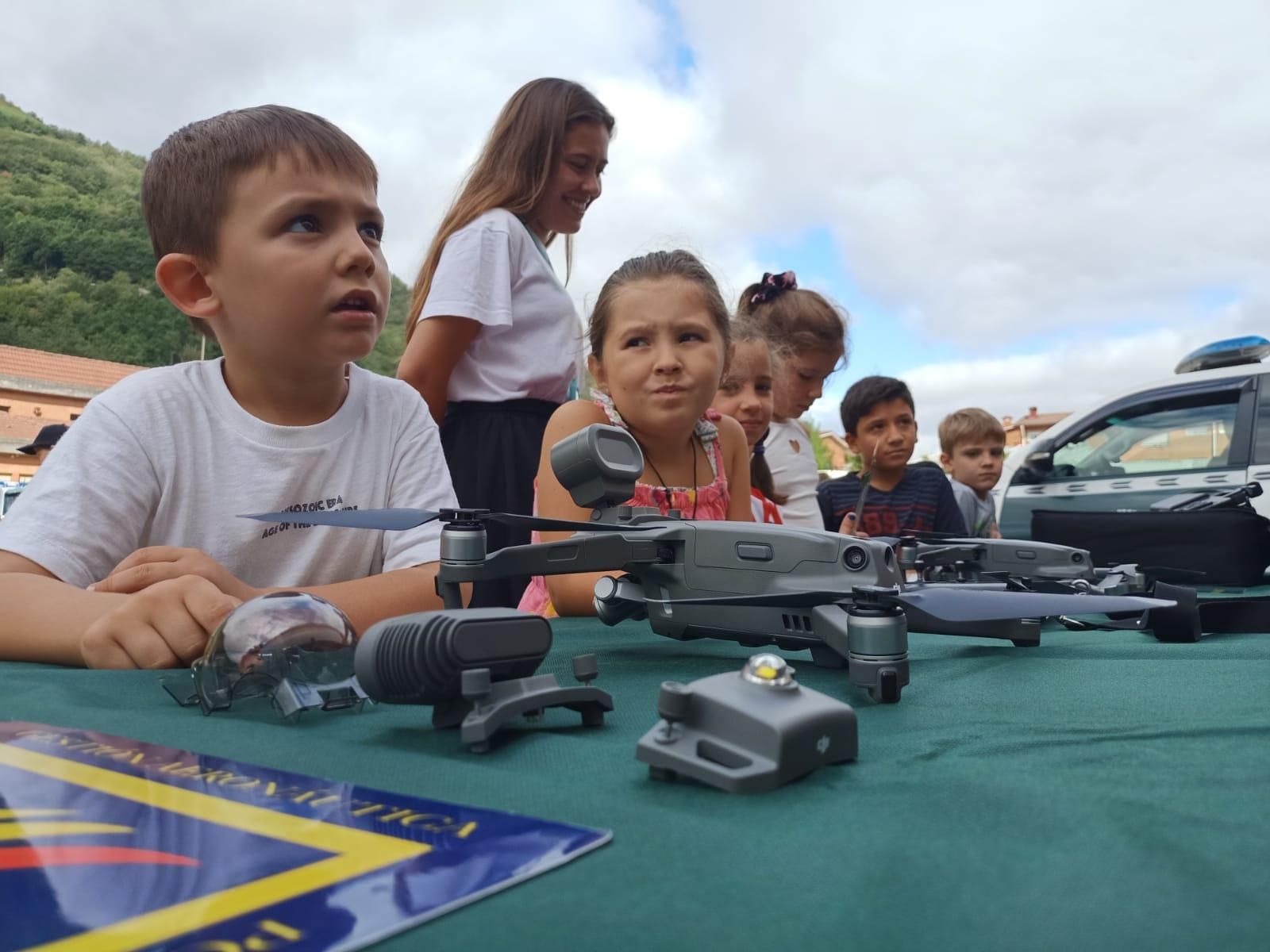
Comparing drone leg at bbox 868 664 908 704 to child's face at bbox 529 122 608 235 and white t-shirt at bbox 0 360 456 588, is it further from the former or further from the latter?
child's face at bbox 529 122 608 235

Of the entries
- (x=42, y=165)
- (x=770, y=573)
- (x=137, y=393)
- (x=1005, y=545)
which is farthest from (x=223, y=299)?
(x=42, y=165)

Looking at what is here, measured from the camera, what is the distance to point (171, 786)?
55 cm

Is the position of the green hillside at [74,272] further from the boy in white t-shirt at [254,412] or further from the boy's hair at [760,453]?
the boy in white t-shirt at [254,412]

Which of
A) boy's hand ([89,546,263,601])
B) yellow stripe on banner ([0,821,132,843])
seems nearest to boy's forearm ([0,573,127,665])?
boy's hand ([89,546,263,601])

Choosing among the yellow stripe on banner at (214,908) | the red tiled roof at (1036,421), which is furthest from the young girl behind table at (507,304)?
the red tiled roof at (1036,421)

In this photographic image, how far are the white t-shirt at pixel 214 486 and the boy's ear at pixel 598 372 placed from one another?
63 centimetres

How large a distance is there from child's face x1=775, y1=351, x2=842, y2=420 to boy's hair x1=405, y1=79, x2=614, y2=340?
143 cm

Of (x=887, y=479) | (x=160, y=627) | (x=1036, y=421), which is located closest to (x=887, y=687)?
(x=160, y=627)

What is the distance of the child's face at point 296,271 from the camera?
1.29 m

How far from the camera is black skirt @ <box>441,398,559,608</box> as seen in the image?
6.84 feet

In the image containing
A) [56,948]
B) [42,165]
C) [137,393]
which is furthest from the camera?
[42,165]

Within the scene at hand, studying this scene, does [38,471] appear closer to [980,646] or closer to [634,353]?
[634,353]

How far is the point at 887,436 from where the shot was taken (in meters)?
3.74

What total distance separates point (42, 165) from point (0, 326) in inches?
261
